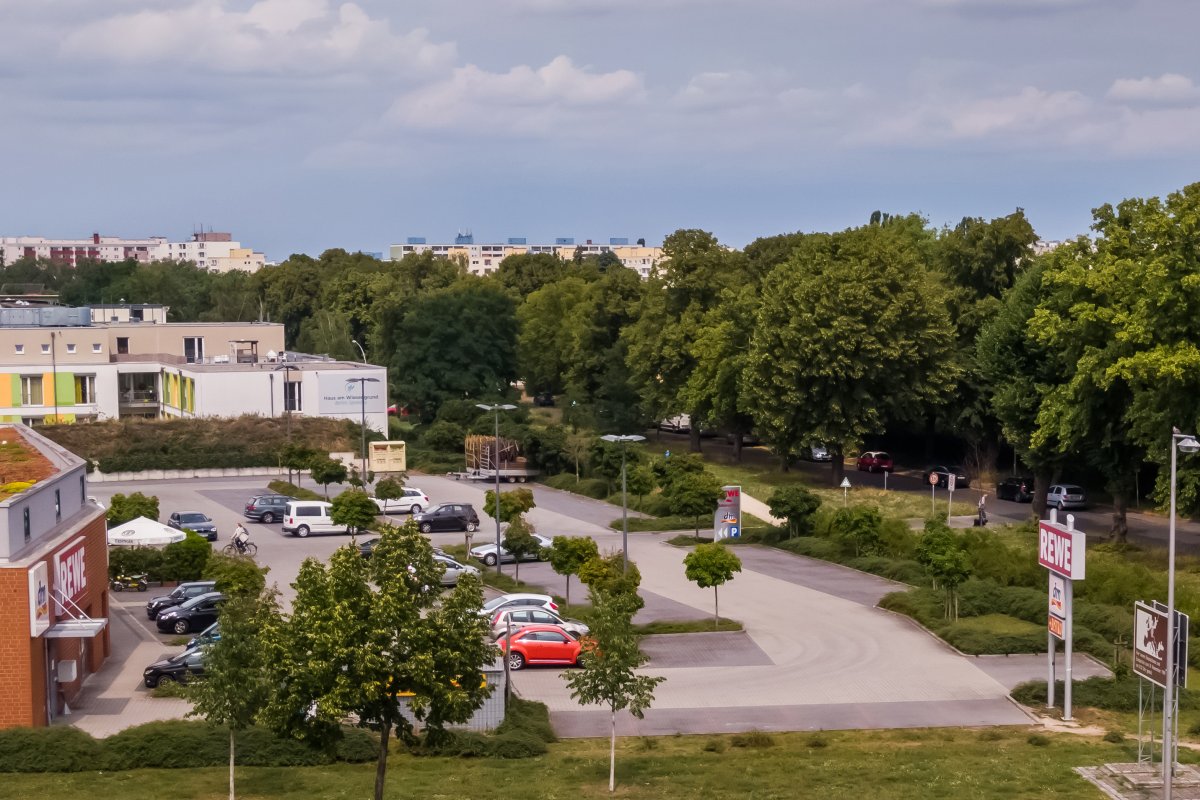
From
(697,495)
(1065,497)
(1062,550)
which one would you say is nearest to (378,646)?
(1062,550)

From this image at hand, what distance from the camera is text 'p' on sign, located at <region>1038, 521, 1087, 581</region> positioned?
31469mm

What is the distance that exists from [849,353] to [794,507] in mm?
14302

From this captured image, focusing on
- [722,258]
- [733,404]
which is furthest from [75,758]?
[722,258]

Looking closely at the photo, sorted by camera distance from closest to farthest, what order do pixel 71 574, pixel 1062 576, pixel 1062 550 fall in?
pixel 1062 550 < pixel 1062 576 < pixel 71 574

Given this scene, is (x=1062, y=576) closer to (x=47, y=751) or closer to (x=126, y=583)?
(x=47, y=751)

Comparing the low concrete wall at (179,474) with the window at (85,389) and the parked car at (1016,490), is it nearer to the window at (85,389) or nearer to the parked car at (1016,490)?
the window at (85,389)

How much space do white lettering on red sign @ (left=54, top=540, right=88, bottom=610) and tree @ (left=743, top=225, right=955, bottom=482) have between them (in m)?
38.3

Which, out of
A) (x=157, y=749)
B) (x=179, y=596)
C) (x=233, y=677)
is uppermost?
(x=233, y=677)

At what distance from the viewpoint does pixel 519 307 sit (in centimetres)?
11231

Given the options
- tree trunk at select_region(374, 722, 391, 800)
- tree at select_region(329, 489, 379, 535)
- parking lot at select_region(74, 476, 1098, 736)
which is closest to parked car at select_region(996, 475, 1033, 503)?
parking lot at select_region(74, 476, 1098, 736)

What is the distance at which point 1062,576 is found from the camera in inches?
1262

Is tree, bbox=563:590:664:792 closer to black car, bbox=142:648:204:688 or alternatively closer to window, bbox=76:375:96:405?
black car, bbox=142:648:204:688

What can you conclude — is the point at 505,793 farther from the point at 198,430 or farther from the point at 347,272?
the point at 347,272

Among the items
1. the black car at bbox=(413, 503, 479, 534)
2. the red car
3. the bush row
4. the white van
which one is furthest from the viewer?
the black car at bbox=(413, 503, 479, 534)
